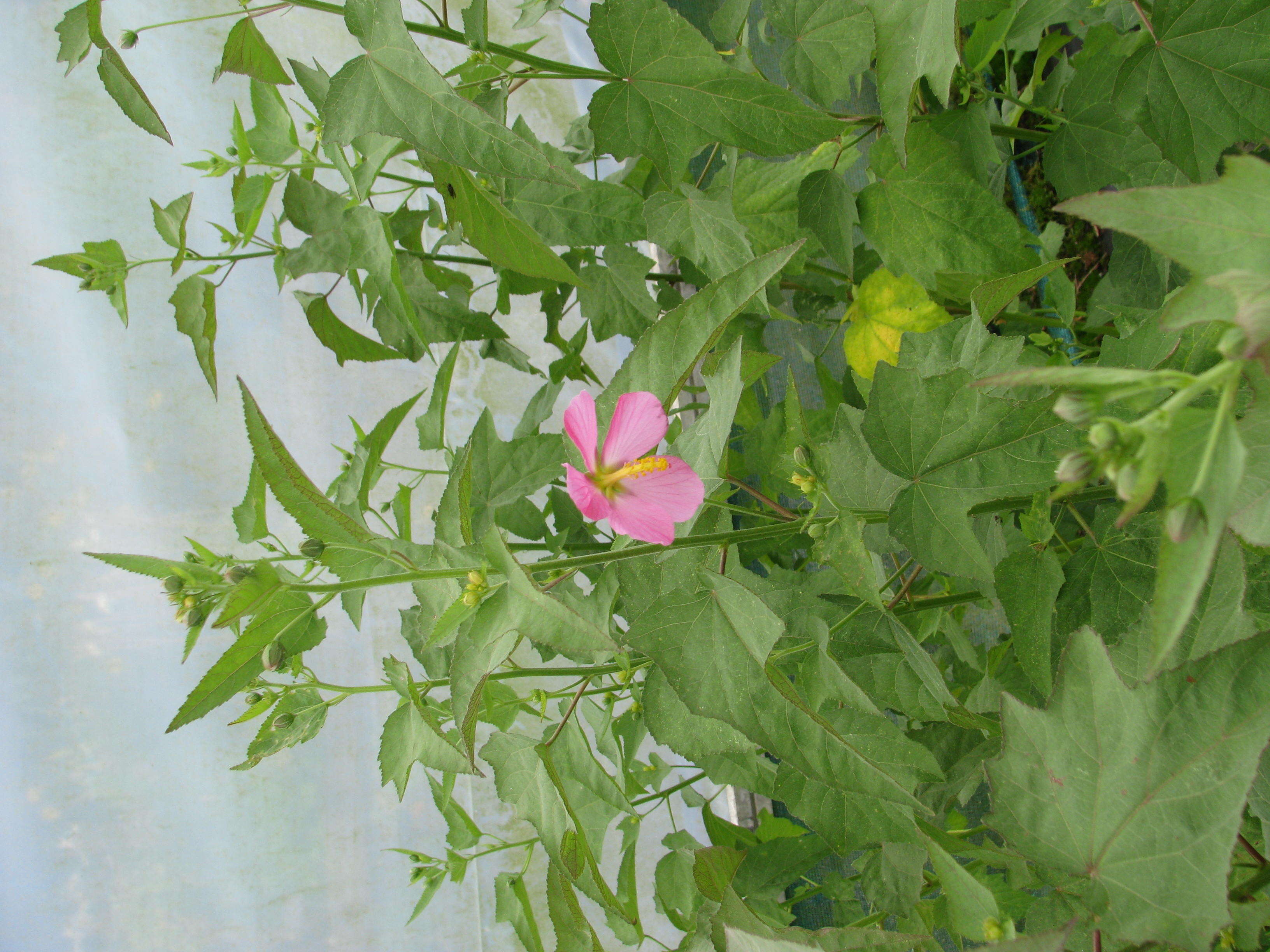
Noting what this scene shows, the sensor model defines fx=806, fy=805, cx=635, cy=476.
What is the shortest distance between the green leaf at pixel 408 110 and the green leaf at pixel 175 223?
28 centimetres

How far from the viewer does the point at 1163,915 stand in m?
0.29

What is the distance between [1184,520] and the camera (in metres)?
0.18

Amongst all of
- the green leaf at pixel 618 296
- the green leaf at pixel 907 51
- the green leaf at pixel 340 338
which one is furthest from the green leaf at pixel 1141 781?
the green leaf at pixel 340 338

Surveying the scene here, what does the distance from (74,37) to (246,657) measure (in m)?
0.44

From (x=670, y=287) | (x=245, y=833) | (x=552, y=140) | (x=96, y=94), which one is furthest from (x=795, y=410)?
(x=552, y=140)

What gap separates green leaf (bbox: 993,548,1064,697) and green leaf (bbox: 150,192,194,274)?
0.63 m

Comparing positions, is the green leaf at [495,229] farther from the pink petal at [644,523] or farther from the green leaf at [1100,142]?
the green leaf at [1100,142]

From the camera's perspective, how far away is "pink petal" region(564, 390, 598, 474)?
1.19 feet

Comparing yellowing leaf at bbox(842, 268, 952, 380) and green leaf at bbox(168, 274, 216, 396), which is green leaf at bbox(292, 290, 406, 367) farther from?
yellowing leaf at bbox(842, 268, 952, 380)

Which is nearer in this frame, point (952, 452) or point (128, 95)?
point (952, 452)

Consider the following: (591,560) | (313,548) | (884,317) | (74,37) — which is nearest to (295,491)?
(313,548)

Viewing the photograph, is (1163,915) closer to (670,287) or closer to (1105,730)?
(1105,730)

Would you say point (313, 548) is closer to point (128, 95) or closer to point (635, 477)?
point (635, 477)

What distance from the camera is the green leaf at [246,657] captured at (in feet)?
1.12
